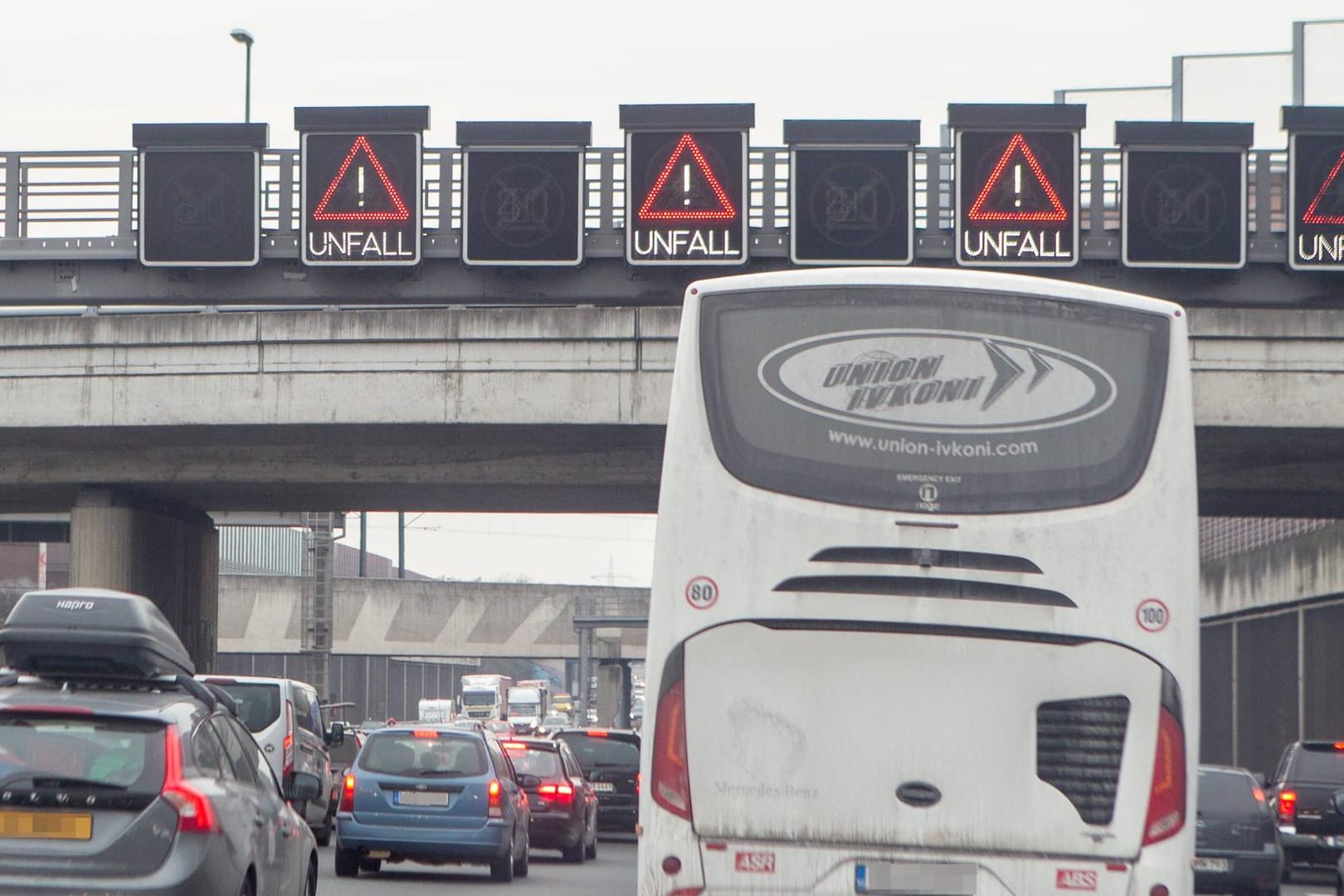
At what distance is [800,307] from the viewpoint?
9.23 metres

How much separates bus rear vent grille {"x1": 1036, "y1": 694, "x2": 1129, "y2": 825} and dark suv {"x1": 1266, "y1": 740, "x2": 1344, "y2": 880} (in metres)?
15.9

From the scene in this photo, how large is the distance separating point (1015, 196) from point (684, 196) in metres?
4.26

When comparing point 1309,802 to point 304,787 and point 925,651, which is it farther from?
point 925,651

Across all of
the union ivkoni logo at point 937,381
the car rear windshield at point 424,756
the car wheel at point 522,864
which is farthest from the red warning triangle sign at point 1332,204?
the union ivkoni logo at point 937,381

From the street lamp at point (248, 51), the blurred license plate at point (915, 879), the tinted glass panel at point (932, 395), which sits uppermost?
the street lamp at point (248, 51)

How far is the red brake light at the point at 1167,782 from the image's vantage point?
859cm

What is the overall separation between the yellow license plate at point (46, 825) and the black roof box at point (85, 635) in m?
1.83

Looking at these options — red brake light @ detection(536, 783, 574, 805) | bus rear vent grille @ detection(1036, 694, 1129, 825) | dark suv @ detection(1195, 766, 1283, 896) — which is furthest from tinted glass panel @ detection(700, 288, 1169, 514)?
red brake light @ detection(536, 783, 574, 805)

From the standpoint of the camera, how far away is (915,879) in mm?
8594

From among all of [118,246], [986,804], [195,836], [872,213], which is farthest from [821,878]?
[118,246]

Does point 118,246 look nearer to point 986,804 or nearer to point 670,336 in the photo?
point 670,336

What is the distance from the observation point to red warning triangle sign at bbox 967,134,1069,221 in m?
27.7

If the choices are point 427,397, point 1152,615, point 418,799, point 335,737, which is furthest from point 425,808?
point 1152,615

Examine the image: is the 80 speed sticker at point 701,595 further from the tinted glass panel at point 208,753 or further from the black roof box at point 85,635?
the black roof box at point 85,635
